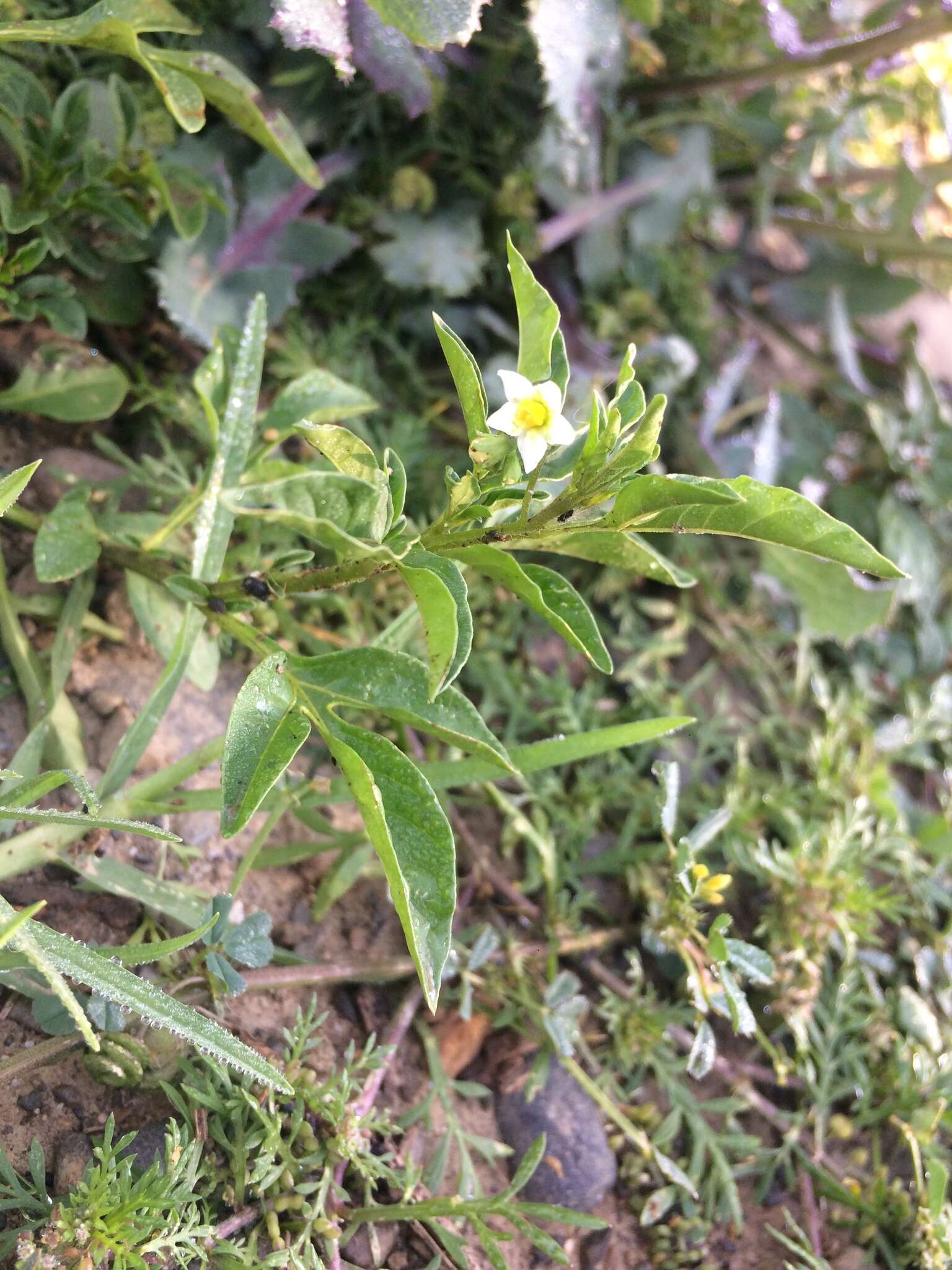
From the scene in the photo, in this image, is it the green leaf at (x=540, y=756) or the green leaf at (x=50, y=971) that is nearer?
the green leaf at (x=50, y=971)

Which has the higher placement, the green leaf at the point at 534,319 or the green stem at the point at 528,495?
the green leaf at the point at 534,319

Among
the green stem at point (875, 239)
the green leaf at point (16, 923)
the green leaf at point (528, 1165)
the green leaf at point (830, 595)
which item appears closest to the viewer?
the green leaf at point (16, 923)

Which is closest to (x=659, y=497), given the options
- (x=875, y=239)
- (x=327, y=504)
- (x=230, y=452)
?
(x=327, y=504)

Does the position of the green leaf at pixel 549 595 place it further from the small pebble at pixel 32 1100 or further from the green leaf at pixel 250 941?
the small pebble at pixel 32 1100

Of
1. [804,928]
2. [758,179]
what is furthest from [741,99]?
[804,928]

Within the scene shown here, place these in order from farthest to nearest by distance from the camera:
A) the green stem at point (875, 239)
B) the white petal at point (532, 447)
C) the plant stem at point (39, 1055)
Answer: the green stem at point (875, 239), the plant stem at point (39, 1055), the white petal at point (532, 447)

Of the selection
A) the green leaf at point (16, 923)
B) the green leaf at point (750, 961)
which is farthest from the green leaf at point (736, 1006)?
the green leaf at point (16, 923)

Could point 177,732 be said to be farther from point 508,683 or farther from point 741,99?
point 741,99

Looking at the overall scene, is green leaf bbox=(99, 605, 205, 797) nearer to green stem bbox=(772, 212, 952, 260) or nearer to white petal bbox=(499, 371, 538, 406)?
white petal bbox=(499, 371, 538, 406)
